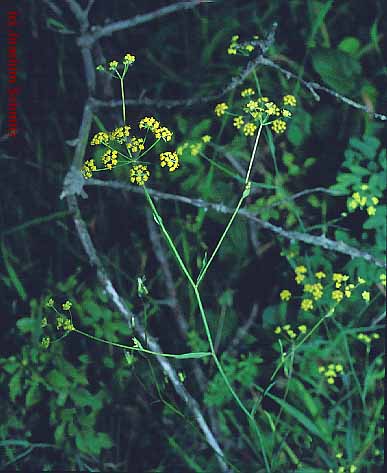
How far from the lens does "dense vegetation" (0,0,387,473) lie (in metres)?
2.01

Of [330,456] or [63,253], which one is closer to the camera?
[330,456]

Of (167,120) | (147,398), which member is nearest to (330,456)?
(147,398)

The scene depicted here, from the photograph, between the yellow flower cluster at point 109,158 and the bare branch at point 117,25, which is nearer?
the yellow flower cluster at point 109,158

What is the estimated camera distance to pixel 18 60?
2.22m

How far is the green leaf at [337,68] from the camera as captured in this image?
6.92 ft

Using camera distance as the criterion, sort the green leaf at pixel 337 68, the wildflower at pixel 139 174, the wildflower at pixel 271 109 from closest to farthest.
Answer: the wildflower at pixel 139 174 → the wildflower at pixel 271 109 → the green leaf at pixel 337 68

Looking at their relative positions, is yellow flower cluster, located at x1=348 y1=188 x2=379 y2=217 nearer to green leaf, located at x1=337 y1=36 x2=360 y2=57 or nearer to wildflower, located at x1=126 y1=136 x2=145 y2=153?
green leaf, located at x1=337 y1=36 x2=360 y2=57

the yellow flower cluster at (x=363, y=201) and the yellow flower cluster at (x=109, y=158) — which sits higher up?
the yellow flower cluster at (x=109, y=158)

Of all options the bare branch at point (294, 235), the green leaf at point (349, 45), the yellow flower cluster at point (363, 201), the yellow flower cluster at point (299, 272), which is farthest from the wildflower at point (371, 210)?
the green leaf at point (349, 45)

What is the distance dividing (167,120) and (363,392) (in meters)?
1.25

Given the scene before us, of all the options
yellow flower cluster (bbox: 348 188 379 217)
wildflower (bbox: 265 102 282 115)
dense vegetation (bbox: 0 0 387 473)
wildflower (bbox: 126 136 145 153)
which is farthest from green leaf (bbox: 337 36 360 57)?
wildflower (bbox: 126 136 145 153)

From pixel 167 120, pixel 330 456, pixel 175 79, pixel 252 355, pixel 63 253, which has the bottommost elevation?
pixel 330 456

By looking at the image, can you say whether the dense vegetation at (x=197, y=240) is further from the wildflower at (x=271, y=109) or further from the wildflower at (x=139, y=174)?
the wildflower at (x=139, y=174)

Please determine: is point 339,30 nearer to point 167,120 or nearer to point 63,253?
point 167,120
